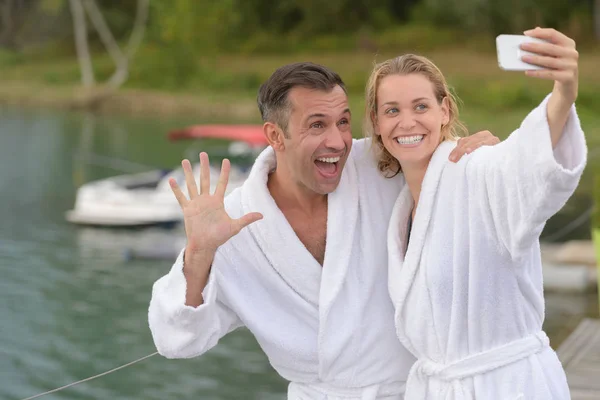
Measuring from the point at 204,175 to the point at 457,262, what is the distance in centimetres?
62

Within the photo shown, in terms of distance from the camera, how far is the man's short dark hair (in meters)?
2.52

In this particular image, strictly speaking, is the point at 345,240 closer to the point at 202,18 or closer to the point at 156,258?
the point at 156,258

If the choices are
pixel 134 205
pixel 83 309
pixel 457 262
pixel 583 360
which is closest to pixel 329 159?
pixel 457 262

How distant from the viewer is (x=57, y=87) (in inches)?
1223

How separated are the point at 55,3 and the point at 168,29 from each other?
4.89m

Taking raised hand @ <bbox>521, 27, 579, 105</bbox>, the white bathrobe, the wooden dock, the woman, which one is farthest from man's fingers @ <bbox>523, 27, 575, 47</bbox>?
the wooden dock

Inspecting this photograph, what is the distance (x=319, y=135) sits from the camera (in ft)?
8.29

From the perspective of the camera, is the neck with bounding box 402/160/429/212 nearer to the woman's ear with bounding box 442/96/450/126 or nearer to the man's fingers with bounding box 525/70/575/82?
the woman's ear with bounding box 442/96/450/126

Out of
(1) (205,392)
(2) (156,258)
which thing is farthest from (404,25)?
(1) (205,392)

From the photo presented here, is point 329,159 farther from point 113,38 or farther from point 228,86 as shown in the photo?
point 113,38

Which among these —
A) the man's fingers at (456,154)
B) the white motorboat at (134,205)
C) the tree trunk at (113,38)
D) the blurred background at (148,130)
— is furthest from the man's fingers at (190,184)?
the tree trunk at (113,38)

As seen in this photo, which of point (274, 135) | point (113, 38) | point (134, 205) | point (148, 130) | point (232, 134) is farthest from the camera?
point (113, 38)

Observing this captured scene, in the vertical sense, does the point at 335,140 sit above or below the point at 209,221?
above

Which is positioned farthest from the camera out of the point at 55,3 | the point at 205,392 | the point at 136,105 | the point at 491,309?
the point at 55,3
